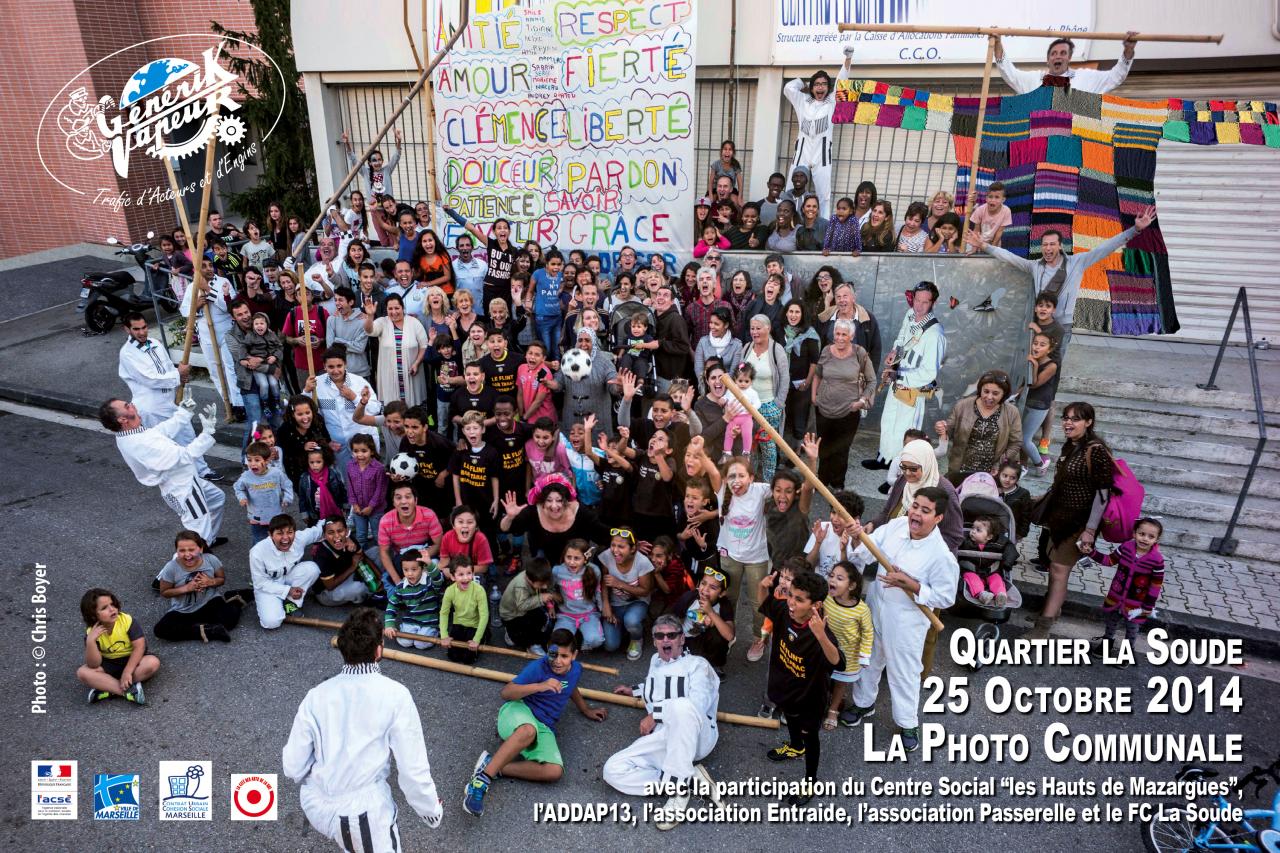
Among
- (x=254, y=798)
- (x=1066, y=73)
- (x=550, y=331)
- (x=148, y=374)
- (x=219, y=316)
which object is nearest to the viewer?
(x=254, y=798)

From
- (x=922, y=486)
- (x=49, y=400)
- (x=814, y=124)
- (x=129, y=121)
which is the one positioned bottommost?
(x=49, y=400)

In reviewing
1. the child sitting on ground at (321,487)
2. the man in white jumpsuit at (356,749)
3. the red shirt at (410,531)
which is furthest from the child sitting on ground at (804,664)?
the child sitting on ground at (321,487)

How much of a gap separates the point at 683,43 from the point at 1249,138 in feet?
17.4

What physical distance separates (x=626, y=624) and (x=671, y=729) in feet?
4.17

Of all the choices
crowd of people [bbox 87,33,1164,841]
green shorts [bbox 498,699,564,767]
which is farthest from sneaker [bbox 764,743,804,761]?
green shorts [bbox 498,699,564,767]

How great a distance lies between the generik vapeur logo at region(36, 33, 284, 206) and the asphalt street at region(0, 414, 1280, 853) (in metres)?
10.9

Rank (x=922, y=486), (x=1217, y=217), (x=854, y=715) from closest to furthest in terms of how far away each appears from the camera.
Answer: (x=854, y=715)
(x=922, y=486)
(x=1217, y=217)

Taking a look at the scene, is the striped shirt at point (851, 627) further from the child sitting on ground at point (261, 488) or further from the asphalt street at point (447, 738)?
the child sitting on ground at point (261, 488)

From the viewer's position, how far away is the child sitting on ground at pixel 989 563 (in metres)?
5.55

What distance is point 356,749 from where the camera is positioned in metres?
3.58

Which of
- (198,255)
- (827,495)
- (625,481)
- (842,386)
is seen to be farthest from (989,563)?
(198,255)

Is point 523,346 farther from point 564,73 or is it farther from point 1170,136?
point 1170,136

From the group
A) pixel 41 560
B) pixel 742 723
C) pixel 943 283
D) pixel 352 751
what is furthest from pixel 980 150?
pixel 41 560

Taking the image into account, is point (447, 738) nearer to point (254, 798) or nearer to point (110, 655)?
point (254, 798)
